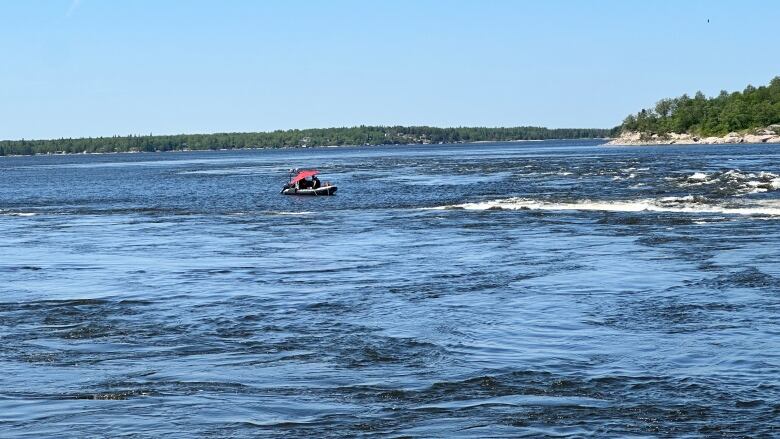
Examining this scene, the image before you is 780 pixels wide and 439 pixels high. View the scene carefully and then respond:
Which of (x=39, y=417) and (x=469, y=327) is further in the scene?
(x=469, y=327)

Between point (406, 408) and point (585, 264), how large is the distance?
16.0 meters

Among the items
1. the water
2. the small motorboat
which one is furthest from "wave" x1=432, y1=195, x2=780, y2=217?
the small motorboat

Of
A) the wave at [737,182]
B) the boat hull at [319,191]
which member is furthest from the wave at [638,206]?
the boat hull at [319,191]

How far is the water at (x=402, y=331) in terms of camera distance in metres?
14.9

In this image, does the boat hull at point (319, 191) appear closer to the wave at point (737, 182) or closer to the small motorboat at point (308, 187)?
the small motorboat at point (308, 187)

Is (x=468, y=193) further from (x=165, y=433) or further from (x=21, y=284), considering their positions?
(x=165, y=433)

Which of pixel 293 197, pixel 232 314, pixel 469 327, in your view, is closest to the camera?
pixel 469 327

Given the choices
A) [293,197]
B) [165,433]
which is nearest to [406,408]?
[165,433]

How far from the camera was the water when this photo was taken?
48.9 feet

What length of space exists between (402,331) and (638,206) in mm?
32456

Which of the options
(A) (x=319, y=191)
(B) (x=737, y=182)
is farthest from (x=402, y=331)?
(A) (x=319, y=191)

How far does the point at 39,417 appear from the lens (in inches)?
594

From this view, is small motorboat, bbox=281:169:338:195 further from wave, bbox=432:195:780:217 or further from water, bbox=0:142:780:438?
water, bbox=0:142:780:438

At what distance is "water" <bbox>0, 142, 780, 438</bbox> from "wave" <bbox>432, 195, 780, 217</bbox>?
166cm
